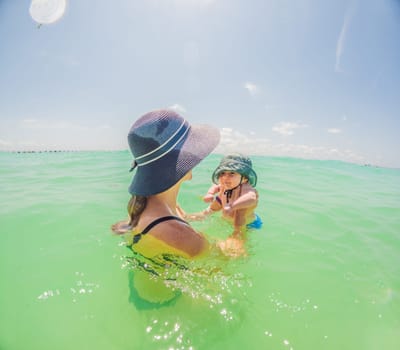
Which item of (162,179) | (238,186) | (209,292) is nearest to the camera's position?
(162,179)

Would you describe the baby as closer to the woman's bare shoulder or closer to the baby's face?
the baby's face

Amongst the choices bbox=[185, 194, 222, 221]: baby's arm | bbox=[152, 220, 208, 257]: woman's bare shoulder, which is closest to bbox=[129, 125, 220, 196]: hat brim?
bbox=[152, 220, 208, 257]: woman's bare shoulder

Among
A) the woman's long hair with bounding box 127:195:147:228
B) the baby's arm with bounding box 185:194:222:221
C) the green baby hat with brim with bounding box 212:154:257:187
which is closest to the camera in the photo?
the woman's long hair with bounding box 127:195:147:228

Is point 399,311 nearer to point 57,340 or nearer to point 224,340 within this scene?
point 224,340

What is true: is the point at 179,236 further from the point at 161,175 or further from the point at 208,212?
the point at 208,212

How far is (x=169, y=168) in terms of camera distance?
1.70m

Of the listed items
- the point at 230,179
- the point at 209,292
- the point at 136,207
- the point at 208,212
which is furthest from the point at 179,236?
the point at 208,212

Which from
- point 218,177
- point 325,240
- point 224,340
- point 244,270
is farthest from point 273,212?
point 224,340

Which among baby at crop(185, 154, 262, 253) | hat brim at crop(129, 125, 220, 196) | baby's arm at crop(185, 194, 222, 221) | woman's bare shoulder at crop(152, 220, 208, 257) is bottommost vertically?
baby's arm at crop(185, 194, 222, 221)

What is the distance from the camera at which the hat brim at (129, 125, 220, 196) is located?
1.68 meters

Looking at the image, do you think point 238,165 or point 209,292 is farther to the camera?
point 238,165

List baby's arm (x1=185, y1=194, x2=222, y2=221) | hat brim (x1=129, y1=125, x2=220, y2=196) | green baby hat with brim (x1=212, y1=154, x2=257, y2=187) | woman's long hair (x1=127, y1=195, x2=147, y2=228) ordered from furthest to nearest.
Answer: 1. baby's arm (x1=185, y1=194, x2=222, y2=221)
2. green baby hat with brim (x1=212, y1=154, x2=257, y2=187)
3. woman's long hair (x1=127, y1=195, x2=147, y2=228)
4. hat brim (x1=129, y1=125, x2=220, y2=196)

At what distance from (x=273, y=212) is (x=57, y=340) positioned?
4711 millimetres

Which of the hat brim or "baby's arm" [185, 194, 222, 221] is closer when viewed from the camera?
the hat brim
